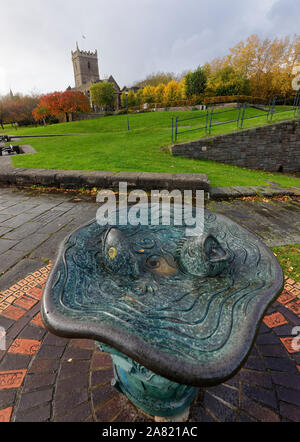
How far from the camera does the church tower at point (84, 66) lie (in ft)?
174

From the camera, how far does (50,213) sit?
4465 millimetres

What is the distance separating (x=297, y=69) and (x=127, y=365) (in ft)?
103

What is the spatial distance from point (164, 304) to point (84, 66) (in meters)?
67.1

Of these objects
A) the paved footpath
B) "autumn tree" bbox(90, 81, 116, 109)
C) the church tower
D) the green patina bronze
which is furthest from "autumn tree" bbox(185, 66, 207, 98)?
the church tower

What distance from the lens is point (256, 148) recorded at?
1073cm

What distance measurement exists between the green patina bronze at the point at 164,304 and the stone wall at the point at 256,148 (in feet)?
29.2

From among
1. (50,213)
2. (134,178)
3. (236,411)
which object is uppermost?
(134,178)

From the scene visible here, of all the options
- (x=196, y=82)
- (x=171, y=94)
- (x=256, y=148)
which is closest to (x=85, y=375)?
(x=256, y=148)

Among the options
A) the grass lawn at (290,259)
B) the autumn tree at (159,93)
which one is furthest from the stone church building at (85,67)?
the grass lawn at (290,259)

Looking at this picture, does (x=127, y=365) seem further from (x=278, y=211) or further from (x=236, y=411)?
(x=278, y=211)

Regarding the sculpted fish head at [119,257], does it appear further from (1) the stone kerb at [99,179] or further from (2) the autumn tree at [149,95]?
(2) the autumn tree at [149,95]

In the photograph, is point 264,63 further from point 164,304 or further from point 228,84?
point 164,304

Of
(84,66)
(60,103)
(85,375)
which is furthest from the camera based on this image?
(84,66)
